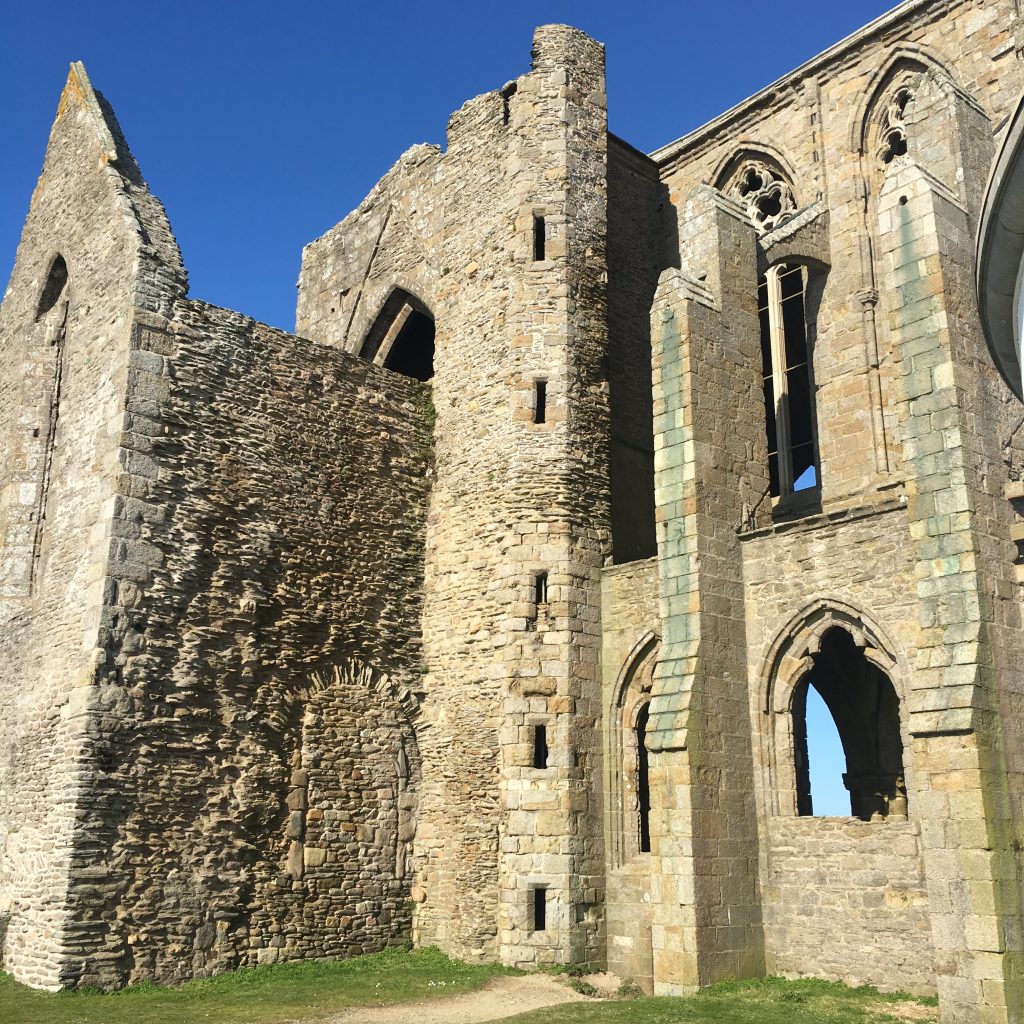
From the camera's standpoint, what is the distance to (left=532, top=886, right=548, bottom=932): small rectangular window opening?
37.0 ft

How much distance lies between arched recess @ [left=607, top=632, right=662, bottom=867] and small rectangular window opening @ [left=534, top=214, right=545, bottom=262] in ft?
15.6

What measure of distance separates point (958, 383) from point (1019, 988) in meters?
4.54

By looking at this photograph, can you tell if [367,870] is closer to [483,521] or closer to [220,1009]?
[220,1009]

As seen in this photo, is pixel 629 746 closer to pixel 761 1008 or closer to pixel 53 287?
pixel 761 1008

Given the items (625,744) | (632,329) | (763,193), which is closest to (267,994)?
(625,744)

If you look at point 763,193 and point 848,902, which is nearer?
point 848,902

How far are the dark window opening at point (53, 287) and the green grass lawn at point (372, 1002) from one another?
822cm

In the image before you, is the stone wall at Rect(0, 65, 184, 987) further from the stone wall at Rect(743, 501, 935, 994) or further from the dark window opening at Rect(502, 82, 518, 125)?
the stone wall at Rect(743, 501, 935, 994)

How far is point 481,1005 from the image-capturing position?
379 inches

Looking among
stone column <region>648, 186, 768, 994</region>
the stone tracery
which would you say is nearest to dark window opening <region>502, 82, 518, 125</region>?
stone column <region>648, 186, 768, 994</region>

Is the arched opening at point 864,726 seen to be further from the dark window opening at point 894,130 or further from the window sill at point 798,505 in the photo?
the dark window opening at point 894,130

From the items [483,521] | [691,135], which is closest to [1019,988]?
[483,521]

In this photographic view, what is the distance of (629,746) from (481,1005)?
3210 millimetres

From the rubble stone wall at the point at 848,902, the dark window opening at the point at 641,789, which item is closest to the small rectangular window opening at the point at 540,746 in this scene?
the dark window opening at the point at 641,789
